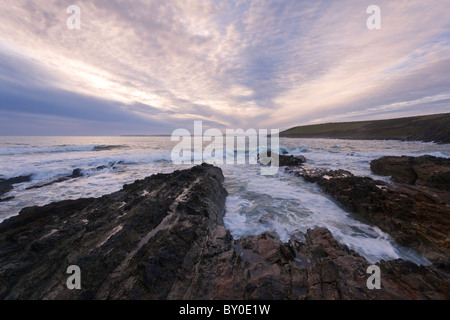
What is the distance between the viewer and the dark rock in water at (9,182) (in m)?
10.3

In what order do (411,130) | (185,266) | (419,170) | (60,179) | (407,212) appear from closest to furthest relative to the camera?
(185,266), (407,212), (419,170), (60,179), (411,130)

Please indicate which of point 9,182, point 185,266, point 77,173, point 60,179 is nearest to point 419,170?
point 185,266

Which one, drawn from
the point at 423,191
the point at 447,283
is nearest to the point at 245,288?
the point at 447,283

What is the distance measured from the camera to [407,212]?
595cm

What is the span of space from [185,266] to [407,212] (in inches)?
310

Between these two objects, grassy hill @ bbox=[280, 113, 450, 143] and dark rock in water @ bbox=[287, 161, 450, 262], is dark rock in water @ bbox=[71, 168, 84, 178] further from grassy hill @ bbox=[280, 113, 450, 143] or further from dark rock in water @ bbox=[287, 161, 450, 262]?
grassy hill @ bbox=[280, 113, 450, 143]

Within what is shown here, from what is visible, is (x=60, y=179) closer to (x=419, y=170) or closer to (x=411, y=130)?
(x=419, y=170)

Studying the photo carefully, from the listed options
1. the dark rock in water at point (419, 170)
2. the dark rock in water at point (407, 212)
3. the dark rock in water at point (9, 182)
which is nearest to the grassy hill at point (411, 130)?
the dark rock in water at point (419, 170)

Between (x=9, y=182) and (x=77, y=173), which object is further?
(x=77, y=173)
